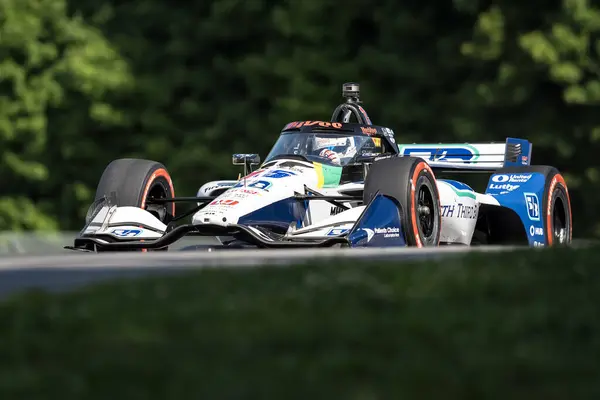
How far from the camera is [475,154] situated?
1393 centimetres

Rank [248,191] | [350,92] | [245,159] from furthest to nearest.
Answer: [350,92]
[245,159]
[248,191]

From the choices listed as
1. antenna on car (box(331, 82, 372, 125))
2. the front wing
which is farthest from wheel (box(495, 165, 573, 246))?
the front wing

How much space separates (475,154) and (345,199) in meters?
3.33

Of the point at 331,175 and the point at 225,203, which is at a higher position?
the point at 331,175

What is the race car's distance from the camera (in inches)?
416

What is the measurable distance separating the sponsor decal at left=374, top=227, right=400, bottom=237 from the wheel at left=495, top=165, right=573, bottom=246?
102 inches

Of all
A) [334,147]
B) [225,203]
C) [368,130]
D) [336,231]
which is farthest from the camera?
[368,130]

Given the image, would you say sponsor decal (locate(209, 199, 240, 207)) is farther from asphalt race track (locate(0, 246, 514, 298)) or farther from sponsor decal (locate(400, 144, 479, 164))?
sponsor decal (locate(400, 144, 479, 164))

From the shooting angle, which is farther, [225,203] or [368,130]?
[368,130]

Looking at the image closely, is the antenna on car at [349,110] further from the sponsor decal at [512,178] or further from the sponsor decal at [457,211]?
the sponsor decal at [457,211]

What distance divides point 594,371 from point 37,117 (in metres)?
24.3

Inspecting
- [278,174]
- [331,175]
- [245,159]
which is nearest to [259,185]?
[278,174]

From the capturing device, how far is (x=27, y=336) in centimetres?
414

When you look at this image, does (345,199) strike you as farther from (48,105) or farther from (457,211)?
(48,105)
